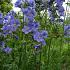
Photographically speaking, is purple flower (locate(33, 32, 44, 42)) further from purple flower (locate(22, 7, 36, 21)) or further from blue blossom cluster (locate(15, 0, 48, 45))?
purple flower (locate(22, 7, 36, 21))

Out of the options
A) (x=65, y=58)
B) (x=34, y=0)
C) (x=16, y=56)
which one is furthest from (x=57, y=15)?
(x=65, y=58)

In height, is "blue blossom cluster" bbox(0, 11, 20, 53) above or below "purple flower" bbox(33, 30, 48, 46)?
above

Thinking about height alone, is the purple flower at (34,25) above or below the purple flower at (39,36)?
above

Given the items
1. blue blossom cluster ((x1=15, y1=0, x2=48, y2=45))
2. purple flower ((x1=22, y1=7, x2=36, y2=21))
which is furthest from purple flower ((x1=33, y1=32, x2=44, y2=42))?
purple flower ((x1=22, y1=7, x2=36, y2=21))

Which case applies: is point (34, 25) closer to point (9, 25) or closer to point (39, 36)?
point (39, 36)

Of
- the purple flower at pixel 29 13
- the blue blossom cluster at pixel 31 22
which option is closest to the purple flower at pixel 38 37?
the blue blossom cluster at pixel 31 22

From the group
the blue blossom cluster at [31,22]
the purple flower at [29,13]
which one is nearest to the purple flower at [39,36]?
the blue blossom cluster at [31,22]

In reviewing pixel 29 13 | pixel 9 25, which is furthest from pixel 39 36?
pixel 9 25

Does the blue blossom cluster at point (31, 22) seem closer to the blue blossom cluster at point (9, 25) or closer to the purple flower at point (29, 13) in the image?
the purple flower at point (29, 13)

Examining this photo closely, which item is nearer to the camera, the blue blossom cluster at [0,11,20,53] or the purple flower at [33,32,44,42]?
the purple flower at [33,32,44,42]

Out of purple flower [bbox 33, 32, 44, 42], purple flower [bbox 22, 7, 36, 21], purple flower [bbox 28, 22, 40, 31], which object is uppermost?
purple flower [bbox 22, 7, 36, 21]

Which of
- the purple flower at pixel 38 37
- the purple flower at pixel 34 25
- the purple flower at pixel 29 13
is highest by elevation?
the purple flower at pixel 29 13

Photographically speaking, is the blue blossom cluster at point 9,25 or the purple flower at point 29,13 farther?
the blue blossom cluster at point 9,25

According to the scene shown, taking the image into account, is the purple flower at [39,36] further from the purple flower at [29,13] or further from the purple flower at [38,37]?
the purple flower at [29,13]
